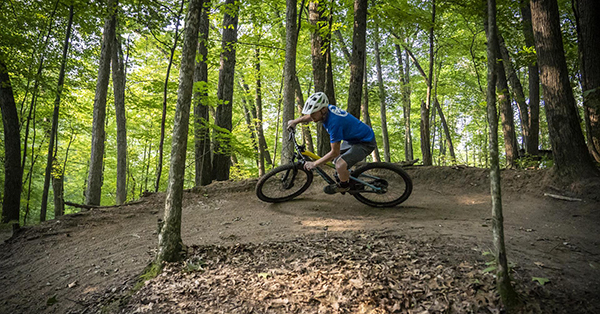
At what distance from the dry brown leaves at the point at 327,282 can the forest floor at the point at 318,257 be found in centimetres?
1

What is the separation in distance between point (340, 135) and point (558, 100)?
437 cm

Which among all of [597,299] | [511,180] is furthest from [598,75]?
[597,299]

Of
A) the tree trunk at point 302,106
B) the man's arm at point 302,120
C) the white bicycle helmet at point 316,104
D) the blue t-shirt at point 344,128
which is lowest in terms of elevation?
the blue t-shirt at point 344,128

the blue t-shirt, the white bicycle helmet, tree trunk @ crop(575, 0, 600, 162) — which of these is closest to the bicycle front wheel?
the blue t-shirt

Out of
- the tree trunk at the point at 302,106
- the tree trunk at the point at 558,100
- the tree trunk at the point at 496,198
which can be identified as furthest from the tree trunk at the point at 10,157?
the tree trunk at the point at 558,100

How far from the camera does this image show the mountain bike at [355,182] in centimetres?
558

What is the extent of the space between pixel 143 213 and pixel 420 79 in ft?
50.1

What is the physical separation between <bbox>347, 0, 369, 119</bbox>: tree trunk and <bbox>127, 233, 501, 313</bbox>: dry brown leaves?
4.75m

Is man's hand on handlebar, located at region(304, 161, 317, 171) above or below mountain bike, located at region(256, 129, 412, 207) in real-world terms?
above

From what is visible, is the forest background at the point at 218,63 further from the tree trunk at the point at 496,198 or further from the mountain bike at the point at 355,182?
the tree trunk at the point at 496,198

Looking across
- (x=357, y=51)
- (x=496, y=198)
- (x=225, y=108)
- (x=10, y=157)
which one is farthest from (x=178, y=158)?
(x=10, y=157)

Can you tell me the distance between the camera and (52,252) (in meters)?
4.95

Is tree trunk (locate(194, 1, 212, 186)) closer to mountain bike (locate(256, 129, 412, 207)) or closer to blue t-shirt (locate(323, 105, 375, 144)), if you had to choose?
mountain bike (locate(256, 129, 412, 207))

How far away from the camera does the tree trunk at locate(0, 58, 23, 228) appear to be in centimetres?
867
